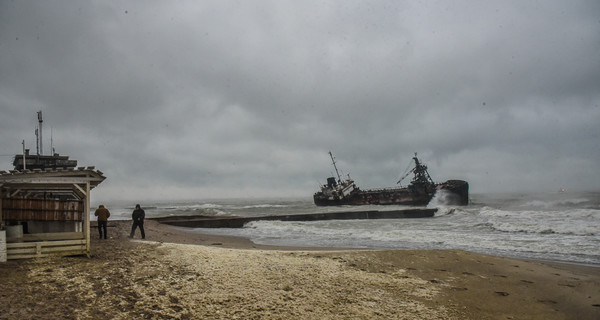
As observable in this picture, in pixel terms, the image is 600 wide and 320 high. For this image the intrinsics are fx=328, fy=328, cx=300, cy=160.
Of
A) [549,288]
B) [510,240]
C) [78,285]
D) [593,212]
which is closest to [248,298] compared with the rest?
[78,285]

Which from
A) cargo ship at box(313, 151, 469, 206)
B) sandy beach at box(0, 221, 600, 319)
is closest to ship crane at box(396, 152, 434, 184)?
cargo ship at box(313, 151, 469, 206)

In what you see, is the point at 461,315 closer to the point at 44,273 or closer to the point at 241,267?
the point at 241,267

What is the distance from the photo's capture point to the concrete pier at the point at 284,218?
1157 inches

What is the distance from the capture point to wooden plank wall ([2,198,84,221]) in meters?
9.54

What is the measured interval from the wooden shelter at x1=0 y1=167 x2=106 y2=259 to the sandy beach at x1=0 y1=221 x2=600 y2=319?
47 cm

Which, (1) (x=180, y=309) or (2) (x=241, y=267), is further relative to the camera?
(2) (x=241, y=267)

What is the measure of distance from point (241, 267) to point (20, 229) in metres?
6.51

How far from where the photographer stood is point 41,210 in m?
10.8

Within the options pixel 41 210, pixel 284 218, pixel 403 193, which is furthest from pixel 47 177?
pixel 403 193

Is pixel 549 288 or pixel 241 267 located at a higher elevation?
pixel 241 267

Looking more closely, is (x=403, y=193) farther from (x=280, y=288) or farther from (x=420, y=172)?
(x=280, y=288)

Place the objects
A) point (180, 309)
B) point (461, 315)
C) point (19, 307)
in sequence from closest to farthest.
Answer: point (19, 307)
point (180, 309)
point (461, 315)

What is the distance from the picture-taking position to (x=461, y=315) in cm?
620

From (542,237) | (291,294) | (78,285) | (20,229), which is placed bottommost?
(542,237)
